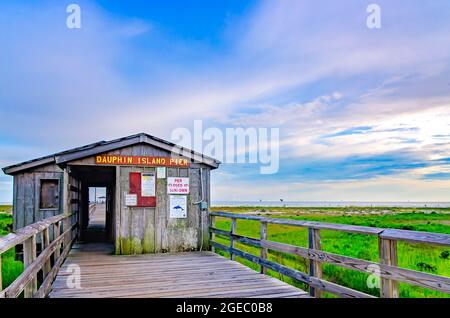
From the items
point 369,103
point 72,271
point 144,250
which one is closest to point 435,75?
point 369,103

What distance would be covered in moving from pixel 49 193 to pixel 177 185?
17.5ft

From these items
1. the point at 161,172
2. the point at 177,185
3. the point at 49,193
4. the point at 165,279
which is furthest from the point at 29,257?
the point at 49,193

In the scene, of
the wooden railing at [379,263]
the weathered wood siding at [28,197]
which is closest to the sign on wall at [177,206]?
the wooden railing at [379,263]

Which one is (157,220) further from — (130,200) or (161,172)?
(161,172)

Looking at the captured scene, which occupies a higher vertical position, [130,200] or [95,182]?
Answer: [95,182]

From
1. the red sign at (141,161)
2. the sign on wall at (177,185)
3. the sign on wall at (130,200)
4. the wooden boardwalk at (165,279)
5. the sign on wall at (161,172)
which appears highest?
the red sign at (141,161)

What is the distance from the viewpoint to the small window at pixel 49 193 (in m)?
12.2

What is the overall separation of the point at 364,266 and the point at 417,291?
403 centimetres

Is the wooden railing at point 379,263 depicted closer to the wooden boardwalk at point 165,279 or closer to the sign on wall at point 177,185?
the wooden boardwalk at point 165,279

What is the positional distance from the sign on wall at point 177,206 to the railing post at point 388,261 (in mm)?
6272

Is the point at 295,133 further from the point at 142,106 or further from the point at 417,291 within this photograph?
the point at 417,291

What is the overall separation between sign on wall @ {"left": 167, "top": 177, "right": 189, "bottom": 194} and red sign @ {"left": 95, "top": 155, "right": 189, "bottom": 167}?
0.36 metres

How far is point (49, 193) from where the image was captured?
1224 centimetres

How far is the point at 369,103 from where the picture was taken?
12.2 metres
